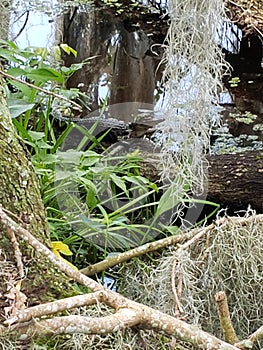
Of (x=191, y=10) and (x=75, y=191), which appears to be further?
(x=75, y=191)

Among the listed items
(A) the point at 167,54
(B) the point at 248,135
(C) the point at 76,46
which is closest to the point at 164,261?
(A) the point at 167,54

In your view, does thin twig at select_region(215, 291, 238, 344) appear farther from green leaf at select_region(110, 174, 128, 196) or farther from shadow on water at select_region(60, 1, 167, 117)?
shadow on water at select_region(60, 1, 167, 117)

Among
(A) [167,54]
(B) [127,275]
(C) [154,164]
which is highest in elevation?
(A) [167,54]

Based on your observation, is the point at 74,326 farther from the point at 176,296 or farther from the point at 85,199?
the point at 85,199

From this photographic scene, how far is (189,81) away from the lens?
3.50 feet

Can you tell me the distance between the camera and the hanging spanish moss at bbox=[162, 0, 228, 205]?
99 cm

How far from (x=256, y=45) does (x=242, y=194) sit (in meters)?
1.52

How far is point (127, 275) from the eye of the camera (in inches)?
41.8

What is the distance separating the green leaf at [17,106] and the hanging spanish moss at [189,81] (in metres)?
0.32

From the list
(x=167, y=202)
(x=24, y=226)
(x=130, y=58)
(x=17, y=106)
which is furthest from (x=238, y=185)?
(x=130, y=58)

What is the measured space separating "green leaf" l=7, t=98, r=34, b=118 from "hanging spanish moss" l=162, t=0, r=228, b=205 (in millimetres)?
316

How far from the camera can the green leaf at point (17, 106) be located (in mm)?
1110

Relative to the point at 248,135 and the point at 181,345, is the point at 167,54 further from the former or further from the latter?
the point at 248,135

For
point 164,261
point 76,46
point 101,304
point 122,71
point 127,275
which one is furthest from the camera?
point 76,46
